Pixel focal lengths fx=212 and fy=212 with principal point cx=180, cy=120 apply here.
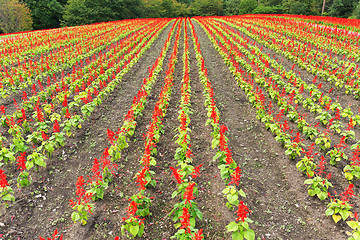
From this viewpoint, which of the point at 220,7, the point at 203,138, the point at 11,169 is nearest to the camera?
the point at 11,169

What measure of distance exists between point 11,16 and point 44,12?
1316cm

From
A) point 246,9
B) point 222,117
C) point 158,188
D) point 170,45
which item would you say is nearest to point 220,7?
point 246,9

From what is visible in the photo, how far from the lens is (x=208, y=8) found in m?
66.2

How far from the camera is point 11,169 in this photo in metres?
5.71

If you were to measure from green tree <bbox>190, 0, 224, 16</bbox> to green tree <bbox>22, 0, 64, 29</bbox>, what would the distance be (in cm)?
3861

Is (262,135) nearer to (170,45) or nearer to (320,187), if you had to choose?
(320,187)

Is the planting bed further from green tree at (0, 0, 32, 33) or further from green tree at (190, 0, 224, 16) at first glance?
green tree at (190, 0, 224, 16)

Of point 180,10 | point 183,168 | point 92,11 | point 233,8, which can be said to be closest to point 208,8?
point 233,8

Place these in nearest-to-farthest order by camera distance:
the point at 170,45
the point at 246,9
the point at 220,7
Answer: the point at 170,45 < the point at 246,9 < the point at 220,7

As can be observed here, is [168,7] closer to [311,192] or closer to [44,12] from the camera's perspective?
[44,12]

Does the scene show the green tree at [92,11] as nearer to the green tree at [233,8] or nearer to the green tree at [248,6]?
the green tree at [248,6]

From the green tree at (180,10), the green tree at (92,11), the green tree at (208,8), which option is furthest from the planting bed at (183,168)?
the green tree at (180,10)

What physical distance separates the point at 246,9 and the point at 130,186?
64473mm

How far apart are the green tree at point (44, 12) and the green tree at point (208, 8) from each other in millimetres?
38607
